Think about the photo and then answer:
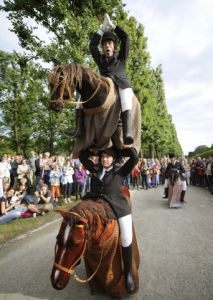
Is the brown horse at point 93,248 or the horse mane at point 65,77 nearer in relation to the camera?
the brown horse at point 93,248

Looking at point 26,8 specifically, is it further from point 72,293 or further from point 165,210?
point 72,293

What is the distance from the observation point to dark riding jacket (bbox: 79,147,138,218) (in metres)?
3.88

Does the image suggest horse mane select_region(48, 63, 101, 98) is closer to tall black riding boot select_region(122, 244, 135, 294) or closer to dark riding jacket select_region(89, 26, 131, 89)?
dark riding jacket select_region(89, 26, 131, 89)

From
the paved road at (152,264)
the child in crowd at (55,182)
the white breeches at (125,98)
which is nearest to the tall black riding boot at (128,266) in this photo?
the paved road at (152,264)

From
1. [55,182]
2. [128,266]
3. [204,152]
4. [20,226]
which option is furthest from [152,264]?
[204,152]

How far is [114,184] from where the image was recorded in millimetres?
4023

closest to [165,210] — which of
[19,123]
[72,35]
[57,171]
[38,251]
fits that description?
[57,171]

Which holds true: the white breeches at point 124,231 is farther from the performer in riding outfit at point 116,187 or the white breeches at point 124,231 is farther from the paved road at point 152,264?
the paved road at point 152,264

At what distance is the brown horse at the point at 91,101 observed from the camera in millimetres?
3387

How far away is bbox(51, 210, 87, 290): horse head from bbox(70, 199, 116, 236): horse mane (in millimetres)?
152

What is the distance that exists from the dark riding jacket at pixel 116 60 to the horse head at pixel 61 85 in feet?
2.49

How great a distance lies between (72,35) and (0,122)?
16.9 metres

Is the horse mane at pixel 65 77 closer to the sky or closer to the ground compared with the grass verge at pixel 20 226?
closer to the sky

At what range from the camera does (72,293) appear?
4148mm
